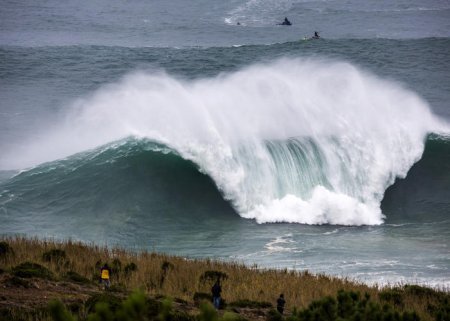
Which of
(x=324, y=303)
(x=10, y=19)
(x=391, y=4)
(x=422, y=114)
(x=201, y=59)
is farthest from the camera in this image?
(x=391, y=4)

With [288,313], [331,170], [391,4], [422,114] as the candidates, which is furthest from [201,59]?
[288,313]

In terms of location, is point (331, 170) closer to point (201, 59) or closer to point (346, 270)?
point (346, 270)

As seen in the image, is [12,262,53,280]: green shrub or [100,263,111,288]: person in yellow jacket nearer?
[12,262,53,280]: green shrub

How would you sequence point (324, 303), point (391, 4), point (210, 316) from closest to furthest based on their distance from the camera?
point (210, 316) → point (324, 303) → point (391, 4)

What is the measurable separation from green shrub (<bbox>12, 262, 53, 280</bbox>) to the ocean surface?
7.38m

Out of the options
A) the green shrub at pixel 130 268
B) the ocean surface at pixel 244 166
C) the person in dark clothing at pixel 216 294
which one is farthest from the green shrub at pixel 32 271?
the ocean surface at pixel 244 166

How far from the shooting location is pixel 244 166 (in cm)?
2973

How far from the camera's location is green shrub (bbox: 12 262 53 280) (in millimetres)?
15270

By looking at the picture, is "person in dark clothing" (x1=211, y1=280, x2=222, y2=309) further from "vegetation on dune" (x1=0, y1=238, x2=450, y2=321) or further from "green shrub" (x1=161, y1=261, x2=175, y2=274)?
"green shrub" (x1=161, y1=261, x2=175, y2=274)

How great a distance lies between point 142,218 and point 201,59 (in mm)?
27618

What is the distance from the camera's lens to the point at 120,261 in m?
17.6

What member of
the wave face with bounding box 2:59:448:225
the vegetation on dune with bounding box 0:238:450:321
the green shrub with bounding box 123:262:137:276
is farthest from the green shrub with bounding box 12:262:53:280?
the wave face with bounding box 2:59:448:225

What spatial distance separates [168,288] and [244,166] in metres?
14.0

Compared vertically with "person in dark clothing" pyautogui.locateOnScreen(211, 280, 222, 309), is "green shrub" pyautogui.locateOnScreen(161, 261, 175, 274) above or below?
above
